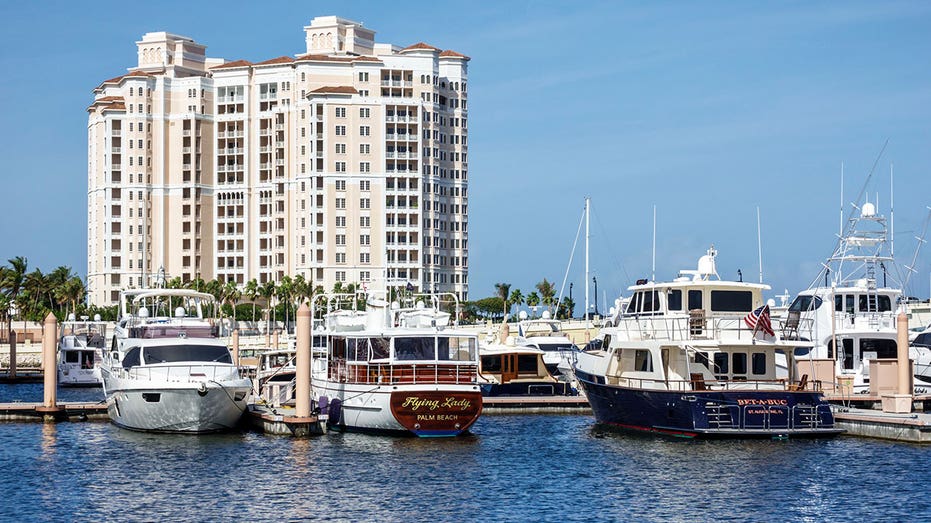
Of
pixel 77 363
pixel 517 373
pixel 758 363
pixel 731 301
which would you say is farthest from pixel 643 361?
pixel 77 363

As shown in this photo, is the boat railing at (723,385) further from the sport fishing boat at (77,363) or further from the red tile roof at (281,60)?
the red tile roof at (281,60)

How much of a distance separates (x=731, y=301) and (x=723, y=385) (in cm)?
438

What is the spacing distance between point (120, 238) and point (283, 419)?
131m

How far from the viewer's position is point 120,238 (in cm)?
17312

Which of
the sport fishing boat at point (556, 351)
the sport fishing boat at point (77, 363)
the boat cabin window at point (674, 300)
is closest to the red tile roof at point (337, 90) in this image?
the sport fishing boat at point (77, 363)

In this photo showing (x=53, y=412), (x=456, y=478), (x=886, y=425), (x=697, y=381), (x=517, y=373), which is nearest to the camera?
(x=456, y=478)

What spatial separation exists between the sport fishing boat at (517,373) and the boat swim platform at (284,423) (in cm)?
1519

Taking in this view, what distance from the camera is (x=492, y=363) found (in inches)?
2586

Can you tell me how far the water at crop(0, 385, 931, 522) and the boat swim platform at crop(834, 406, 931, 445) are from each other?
0.66 m

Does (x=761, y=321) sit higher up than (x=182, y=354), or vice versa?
(x=761, y=321)

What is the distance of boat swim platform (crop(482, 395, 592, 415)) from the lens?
5950cm

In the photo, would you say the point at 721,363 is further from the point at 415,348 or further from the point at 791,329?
the point at 415,348

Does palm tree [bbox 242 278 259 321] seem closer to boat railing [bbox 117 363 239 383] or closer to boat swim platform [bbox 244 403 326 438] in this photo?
boat swim platform [bbox 244 403 326 438]

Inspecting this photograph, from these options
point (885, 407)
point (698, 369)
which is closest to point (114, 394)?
point (698, 369)
